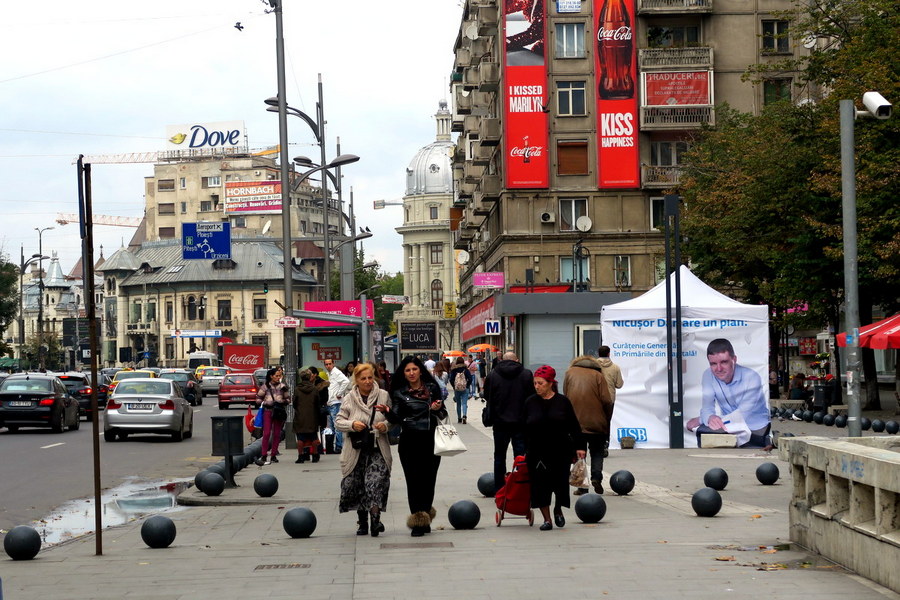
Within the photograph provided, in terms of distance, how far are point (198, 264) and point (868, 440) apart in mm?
132655

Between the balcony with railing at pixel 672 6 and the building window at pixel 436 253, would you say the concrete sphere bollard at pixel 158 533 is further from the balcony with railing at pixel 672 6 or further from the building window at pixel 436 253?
the building window at pixel 436 253

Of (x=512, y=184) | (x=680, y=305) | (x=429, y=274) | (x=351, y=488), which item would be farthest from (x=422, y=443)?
(x=429, y=274)

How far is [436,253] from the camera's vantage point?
180m

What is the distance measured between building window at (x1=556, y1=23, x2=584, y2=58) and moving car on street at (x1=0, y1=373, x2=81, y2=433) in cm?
3332

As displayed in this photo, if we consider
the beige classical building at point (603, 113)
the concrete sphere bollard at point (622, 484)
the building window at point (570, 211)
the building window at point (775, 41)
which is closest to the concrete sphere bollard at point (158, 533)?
the concrete sphere bollard at point (622, 484)

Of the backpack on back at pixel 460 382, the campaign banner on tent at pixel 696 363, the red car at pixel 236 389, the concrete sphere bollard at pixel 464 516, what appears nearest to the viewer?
the concrete sphere bollard at pixel 464 516

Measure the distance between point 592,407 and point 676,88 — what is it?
4683cm

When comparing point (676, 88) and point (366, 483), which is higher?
point (676, 88)

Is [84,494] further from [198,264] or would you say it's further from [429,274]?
[429,274]

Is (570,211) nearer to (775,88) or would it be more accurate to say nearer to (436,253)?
(775,88)

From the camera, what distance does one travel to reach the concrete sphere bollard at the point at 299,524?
12242 mm

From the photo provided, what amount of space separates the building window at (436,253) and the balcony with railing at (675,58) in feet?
388

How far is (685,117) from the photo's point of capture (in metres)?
61.0

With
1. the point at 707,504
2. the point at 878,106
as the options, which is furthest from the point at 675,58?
the point at 707,504
